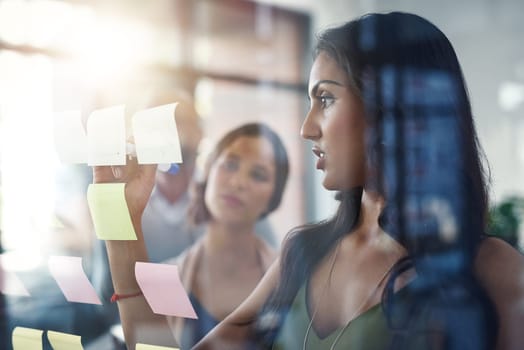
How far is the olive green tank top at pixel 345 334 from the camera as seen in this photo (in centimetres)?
60

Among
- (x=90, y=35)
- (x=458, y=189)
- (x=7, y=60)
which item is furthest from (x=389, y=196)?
(x=90, y=35)

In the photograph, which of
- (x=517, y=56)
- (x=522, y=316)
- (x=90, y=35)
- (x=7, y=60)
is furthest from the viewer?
(x=90, y=35)

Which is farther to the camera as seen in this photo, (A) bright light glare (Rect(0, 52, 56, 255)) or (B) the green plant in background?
(A) bright light glare (Rect(0, 52, 56, 255))

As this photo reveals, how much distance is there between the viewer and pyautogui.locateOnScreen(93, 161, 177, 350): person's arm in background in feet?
2.52

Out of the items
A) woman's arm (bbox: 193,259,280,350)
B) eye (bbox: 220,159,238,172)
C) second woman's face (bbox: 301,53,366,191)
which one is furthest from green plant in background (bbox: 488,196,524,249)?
eye (bbox: 220,159,238,172)

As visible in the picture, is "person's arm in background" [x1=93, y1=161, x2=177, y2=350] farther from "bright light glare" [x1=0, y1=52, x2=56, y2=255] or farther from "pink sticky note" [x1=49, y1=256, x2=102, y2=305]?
"bright light glare" [x1=0, y1=52, x2=56, y2=255]

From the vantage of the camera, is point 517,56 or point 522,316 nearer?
point 522,316

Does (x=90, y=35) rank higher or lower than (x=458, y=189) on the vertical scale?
higher

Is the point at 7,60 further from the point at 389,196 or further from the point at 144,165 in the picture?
the point at 389,196

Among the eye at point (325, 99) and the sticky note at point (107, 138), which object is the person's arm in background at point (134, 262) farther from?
the eye at point (325, 99)

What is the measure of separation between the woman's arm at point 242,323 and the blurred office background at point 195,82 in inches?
3.2

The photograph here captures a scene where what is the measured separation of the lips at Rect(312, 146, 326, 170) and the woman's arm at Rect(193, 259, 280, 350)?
150mm

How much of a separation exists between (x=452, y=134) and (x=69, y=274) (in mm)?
568

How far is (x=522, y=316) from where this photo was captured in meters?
0.53
